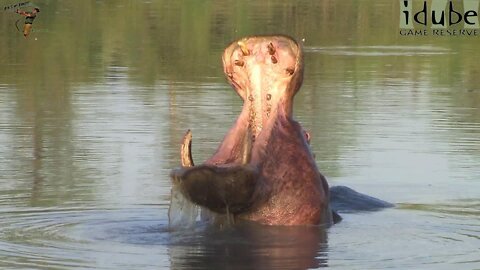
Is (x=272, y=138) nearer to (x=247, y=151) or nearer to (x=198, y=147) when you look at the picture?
(x=247, y=151)

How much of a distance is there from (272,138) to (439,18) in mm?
26325

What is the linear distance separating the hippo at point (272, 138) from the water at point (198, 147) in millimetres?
121

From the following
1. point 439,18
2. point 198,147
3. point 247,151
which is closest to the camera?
point 247,151

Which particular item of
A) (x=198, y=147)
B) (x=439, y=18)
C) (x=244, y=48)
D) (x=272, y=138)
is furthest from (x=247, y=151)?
(x=439, y=18)

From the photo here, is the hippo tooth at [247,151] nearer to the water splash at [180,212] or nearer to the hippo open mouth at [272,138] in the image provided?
the hippo open mouth at [272,138]

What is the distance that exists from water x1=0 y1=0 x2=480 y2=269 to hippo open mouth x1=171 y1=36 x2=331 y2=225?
13cm

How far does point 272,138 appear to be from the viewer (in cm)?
866

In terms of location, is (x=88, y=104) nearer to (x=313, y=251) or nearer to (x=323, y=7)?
(x=313, y=251)

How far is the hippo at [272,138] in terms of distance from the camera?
8.57m

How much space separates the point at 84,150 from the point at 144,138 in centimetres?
→ 89

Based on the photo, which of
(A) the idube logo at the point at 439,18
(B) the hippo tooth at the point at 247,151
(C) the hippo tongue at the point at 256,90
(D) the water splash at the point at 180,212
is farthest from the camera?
(A) the idube logo at the point at 439,18

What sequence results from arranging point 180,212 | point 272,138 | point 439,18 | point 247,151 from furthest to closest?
point 439,18 → point 272,138 → point 180,212 → point 247,151

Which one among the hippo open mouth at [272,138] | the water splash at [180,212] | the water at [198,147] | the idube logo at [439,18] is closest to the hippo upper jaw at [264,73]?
the hippo open mouth at [272,138]

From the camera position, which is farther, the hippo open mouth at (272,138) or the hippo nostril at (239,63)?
the hippo nostril at (239,63)
